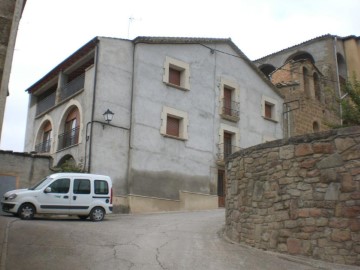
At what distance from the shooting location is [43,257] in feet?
25.5

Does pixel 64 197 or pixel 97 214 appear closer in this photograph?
pixel 64 197

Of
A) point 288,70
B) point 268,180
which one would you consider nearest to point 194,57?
point 288,70

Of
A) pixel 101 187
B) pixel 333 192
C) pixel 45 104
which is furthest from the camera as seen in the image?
pixel 45 104

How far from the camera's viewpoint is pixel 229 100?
24188 millimetres

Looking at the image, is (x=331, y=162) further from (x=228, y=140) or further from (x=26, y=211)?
(x=228, y=140)

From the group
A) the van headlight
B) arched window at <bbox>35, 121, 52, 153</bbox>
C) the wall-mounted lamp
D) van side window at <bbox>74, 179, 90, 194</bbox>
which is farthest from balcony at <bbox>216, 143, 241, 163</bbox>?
the van headlight

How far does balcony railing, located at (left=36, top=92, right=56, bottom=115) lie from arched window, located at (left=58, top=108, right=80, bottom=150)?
2563 millimetres

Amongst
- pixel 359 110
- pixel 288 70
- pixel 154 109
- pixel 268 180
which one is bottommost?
pixel 268 180

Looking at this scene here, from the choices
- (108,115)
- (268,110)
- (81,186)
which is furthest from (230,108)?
(81,186)

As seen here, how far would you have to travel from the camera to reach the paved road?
754 cm

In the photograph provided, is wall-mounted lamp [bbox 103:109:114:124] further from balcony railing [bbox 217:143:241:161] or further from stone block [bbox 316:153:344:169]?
stone block [bbox 316:153:344:169]

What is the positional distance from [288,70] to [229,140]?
23.3 ft

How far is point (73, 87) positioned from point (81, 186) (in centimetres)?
855

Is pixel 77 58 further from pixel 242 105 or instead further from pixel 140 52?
pixel 242 105
